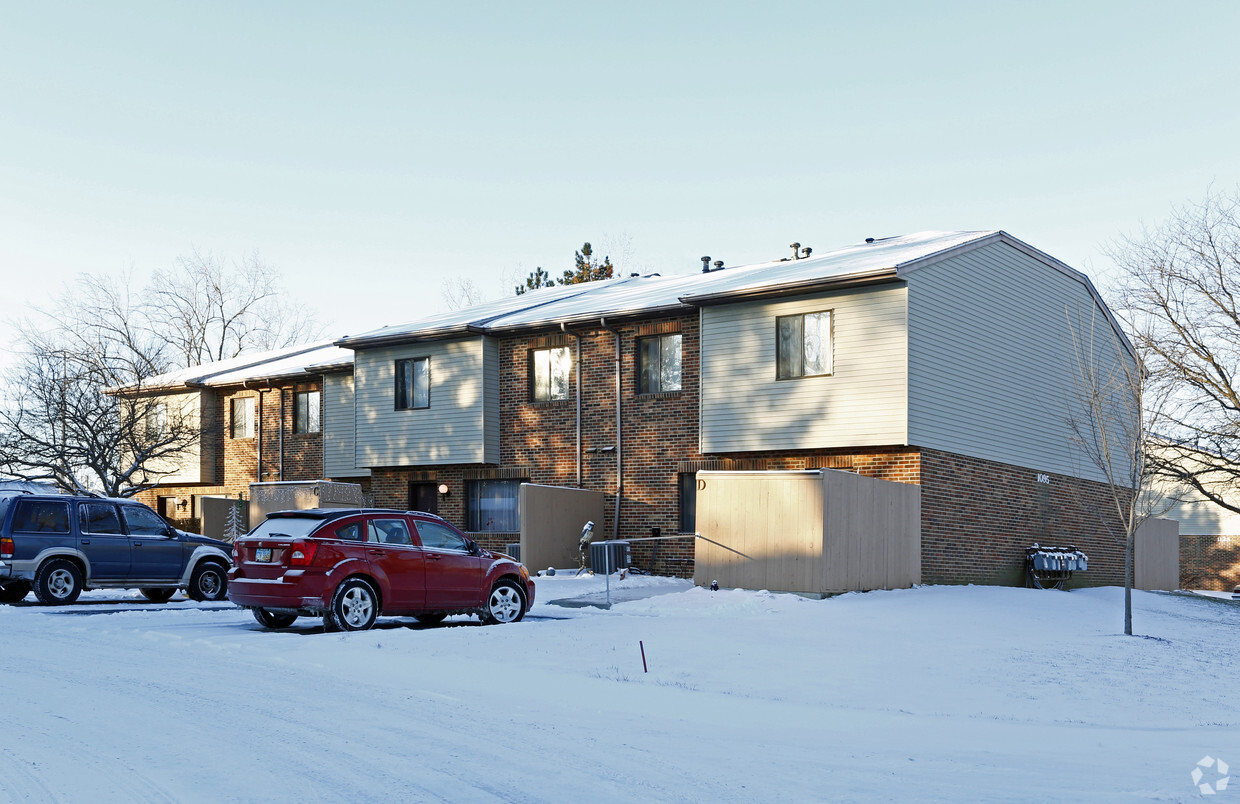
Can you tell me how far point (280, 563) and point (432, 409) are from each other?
1419 cm

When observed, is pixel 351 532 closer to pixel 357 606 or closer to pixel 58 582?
pixel 357 606

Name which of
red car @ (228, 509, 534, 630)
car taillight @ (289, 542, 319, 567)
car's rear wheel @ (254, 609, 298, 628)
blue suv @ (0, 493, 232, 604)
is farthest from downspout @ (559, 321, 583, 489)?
car taillight @ (289, 542, 319, 567)

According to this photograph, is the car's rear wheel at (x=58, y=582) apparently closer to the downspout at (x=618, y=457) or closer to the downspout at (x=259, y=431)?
the downspout at (x=618, y=457)

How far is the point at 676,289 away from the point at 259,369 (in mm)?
15536

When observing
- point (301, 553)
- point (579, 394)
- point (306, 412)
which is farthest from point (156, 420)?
point (301, 553)

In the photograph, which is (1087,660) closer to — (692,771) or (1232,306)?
(692,771)

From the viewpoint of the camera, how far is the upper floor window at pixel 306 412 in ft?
109

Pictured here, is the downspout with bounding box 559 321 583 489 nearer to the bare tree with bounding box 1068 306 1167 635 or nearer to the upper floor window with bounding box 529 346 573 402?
the upper floor window with bounding box 529 346 573 402

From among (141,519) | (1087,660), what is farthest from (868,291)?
(141,519)

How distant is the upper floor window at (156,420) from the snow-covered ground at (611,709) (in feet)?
56.4

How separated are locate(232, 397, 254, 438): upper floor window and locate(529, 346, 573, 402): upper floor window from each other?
40.0 ft

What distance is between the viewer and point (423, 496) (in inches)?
1147

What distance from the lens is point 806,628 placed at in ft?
50.3

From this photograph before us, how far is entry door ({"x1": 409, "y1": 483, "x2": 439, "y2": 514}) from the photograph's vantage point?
2881cm
